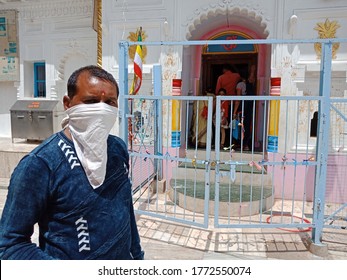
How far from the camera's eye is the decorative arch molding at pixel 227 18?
544 cm

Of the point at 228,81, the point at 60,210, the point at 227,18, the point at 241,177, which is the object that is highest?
the point at 227,18

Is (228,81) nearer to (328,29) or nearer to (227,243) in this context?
(328,29)

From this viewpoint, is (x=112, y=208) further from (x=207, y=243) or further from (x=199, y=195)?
(x=199, y=195)

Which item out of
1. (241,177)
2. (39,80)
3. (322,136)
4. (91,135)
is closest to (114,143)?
(91,135)

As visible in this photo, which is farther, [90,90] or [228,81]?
[228,81]

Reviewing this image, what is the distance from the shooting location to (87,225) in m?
1.18

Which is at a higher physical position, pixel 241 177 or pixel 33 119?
pixel 33 119

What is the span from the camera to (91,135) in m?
1.25

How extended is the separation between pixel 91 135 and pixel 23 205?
38 centimetres

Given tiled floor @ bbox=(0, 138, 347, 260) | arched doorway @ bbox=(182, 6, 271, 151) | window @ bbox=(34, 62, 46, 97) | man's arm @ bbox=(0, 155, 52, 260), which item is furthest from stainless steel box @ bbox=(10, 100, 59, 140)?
man's arm @ bbox=(0, 155, 52, 260)

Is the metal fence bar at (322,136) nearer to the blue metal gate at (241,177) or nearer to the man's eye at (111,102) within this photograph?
the blue metal gate at (241,177)

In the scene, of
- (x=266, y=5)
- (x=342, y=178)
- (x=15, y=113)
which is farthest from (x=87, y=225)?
(x=15, y=113)

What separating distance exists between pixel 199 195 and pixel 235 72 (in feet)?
13.5

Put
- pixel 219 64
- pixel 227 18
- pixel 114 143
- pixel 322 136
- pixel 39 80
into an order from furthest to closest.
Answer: pixel 39 80, pixel 219 64, pixel 227 18, pixel 322 136, pixel 114 143
